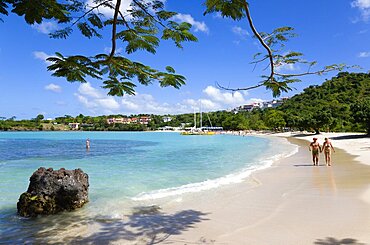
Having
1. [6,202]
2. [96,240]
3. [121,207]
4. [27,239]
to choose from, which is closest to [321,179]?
[121,207]

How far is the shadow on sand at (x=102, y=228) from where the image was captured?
241 inches

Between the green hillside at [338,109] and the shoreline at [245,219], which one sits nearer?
the shoreline at [245,219]

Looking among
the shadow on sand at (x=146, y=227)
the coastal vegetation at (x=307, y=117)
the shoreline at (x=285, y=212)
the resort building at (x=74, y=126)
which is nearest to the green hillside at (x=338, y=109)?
the coastal vegetation at (x=307, y=117)

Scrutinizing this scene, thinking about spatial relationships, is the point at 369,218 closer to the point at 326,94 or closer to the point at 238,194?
the point at 238,194

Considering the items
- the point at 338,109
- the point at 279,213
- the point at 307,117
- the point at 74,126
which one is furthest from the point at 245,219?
the point at 74,126

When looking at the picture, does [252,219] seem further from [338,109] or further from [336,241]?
[338,109]

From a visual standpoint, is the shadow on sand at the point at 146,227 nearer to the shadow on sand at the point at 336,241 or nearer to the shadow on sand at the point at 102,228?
the shadow on sand at the point at 102,228

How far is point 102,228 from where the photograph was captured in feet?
22.3

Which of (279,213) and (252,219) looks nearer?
(252,219)

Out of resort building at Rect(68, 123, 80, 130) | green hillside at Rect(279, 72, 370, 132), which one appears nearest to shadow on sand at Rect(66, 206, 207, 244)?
green hillside at Rect(279, 72, 370, 132)

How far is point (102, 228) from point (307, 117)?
2489 inches

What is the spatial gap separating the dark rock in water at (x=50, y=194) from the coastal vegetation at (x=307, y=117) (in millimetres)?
6462

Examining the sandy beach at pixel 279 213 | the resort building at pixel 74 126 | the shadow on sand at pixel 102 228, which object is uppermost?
the resort building at pixel 74 126

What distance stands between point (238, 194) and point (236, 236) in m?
4.13
